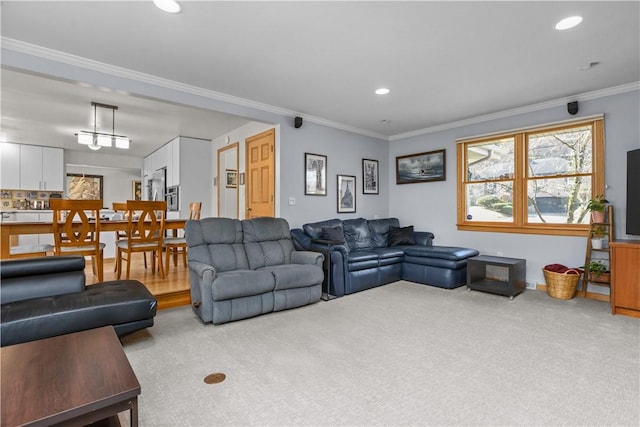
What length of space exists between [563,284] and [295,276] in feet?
10.9

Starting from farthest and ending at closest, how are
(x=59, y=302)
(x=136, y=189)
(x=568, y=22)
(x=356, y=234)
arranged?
(x=136, y=189) < (x=356, y=234) < (x=568, y=22) < (x=59, y=302)

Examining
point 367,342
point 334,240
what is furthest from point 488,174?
point 367,342

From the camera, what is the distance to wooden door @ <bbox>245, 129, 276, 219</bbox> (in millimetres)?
4875

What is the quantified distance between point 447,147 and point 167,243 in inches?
190

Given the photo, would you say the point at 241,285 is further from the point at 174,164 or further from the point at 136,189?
the point at 136,189

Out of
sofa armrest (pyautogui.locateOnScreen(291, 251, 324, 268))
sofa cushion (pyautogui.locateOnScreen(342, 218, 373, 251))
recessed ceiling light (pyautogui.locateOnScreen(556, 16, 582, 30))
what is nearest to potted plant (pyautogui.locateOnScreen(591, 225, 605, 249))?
recessed ceiling light (pyautogui.locateOnScreen(556, 16, 582, 30))

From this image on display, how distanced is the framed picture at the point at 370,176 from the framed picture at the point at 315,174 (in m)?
1.00

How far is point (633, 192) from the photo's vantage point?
344cm

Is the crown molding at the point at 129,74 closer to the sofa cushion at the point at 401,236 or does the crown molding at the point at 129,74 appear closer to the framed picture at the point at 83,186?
the sofa cushion at the point at 401,236

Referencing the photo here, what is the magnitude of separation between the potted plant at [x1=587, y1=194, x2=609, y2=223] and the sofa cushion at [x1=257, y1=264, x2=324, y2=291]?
11.1 feet

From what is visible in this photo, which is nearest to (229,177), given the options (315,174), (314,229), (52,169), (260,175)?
(260,175)

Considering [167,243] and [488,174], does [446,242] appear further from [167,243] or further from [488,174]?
[167,243]

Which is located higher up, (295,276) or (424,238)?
(424,238)

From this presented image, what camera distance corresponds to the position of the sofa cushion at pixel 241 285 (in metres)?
3.04
